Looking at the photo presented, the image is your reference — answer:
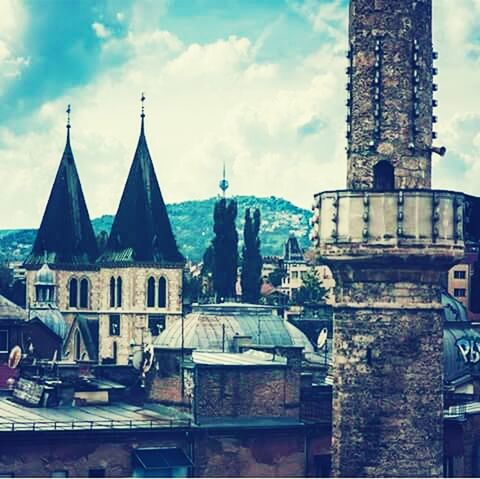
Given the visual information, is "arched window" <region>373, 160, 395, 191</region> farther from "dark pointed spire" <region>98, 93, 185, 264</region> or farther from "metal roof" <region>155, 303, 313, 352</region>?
"dark pointed spire" <region>98, 93, 185, 264</region>

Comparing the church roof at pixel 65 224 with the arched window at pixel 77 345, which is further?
the church roof at pixel 65 224

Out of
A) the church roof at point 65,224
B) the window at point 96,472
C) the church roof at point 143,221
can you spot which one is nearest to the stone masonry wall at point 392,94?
the window at point 96,472

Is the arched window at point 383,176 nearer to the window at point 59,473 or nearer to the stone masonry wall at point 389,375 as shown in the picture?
the stone masonry wall at point 389,375

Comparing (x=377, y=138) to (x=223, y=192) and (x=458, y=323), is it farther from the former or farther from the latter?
(x=223, y=192)

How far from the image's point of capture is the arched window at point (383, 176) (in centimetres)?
3162

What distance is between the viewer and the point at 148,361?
53.7 m

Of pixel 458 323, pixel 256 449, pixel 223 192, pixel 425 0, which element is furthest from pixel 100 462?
pixel 223 192

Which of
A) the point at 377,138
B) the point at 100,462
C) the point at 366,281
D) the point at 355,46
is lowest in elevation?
the point at 100,462

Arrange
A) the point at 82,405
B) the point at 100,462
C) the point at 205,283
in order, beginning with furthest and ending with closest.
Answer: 1. the point at 205,283
2. the point at 82,405
3. the point at 100,462

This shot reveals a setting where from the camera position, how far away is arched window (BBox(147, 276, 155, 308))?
356 feet

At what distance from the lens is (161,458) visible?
44719 millimetres

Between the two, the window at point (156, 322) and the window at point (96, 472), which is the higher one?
the window at point (156, 322)

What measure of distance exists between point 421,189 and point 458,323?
32.8m

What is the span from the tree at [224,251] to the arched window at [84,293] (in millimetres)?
10337
